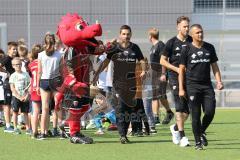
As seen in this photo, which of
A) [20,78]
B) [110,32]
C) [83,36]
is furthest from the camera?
[110,32]

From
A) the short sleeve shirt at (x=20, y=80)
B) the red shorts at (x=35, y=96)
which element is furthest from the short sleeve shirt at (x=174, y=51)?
the short sleeve shirt at (x=20, y=80)

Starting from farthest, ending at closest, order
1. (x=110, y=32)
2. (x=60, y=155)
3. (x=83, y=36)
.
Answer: (x=110, y=32)
(x=83, y=36)
(x=60, y=155)

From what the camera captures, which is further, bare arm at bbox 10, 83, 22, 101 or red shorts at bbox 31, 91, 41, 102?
bare arm at bbox 10, 83, 22, 101

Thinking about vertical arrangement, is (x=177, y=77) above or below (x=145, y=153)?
above

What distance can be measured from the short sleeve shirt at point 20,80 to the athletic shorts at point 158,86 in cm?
241

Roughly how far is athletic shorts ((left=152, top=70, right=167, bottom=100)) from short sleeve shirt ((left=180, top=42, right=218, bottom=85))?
110 inches

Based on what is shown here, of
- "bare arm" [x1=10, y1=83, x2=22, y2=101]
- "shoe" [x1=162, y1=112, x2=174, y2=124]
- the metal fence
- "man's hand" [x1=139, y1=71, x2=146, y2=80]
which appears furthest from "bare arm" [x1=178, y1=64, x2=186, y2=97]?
the metal fence

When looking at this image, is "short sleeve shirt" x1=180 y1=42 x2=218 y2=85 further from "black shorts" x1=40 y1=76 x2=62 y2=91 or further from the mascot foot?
"black shorts" x1=40 y1=76 x2=62 y2=91

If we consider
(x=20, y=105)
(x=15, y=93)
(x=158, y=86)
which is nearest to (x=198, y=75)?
(x=158, y=86)

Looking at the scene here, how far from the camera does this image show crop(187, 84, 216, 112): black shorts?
12.1 m

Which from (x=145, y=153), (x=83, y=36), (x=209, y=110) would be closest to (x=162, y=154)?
(x=145, y=153)

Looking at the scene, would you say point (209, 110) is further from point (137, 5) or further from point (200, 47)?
point (137, 5)

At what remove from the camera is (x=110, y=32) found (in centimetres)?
2233

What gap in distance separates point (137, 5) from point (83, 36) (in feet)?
31.8
